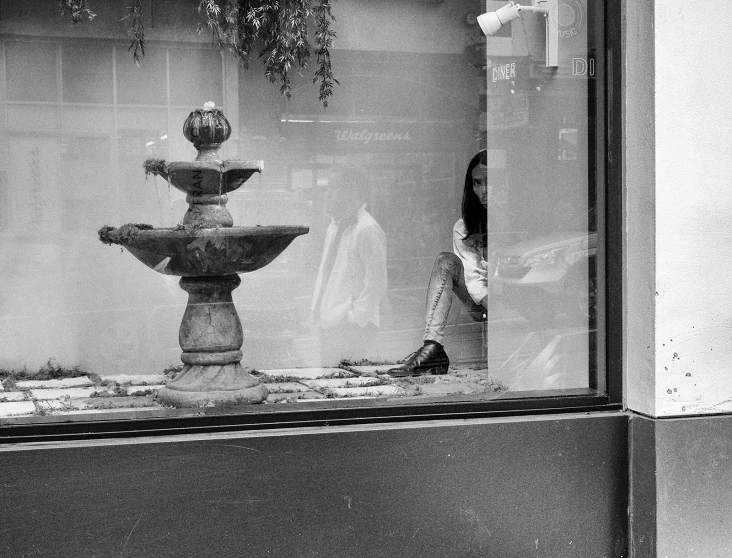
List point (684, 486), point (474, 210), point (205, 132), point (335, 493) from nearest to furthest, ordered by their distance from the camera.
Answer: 1. point (335, 493)
2. point (684, 486)
3. point (205, 132)
4. point (474, 210)

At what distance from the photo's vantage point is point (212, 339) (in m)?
3.87

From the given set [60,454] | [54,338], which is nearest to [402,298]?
[54,338]

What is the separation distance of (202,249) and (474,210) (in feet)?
4.72

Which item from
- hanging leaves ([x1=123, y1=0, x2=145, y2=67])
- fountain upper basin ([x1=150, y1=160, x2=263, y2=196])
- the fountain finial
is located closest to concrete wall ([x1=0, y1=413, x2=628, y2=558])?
fountain upper basin ([x1=150, y1=160, x2=263, y2=196])

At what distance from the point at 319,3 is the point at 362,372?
1676 millimetres

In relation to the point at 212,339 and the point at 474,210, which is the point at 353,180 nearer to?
the point at 474,210

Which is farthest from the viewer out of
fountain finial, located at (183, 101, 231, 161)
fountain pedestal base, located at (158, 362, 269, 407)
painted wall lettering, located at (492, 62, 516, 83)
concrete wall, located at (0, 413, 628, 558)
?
painted wall lettering, located at (492, 62, 516, 83)

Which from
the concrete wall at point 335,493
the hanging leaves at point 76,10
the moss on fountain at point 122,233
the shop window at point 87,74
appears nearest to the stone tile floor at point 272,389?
the concrete wall at point 335,493

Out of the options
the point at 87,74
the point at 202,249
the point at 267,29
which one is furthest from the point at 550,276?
the point at 87,74

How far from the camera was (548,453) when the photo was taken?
11.9 ft

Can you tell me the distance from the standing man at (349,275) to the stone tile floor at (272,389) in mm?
179

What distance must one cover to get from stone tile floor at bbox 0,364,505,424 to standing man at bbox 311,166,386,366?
179mm

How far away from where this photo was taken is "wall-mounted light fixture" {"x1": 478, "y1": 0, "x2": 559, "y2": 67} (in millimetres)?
4016

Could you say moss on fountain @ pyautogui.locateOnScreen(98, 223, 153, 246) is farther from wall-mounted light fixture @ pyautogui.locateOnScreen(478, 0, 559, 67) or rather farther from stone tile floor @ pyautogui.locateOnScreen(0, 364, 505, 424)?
wall-mounted light fixture @ pyautogui.locateOnScreen(478, 0, 559, 67)
